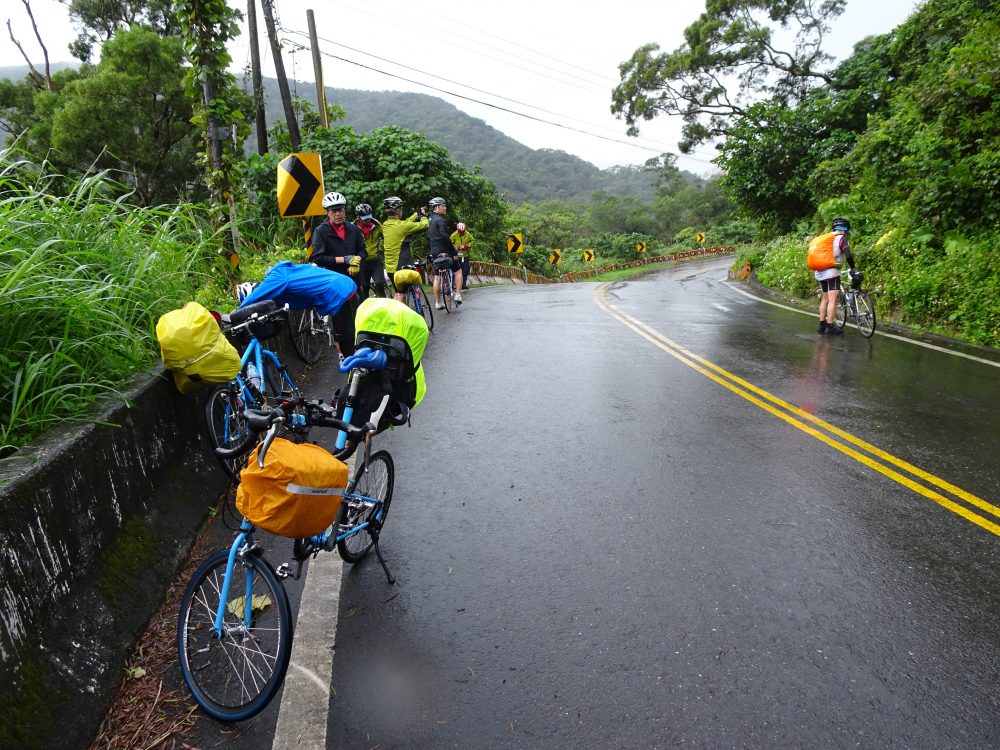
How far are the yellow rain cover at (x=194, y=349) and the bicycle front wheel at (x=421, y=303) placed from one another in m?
6.21

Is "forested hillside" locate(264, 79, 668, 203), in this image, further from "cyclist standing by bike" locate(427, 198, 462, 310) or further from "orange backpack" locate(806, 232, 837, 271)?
"orange backpack" locate(806, 232, 837, 271)

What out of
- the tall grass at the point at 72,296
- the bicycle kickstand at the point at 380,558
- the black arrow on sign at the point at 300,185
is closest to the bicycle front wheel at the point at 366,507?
the bicycle kickstand at the point at 380,558

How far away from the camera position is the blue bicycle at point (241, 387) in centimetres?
489

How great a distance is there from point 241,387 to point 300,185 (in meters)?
4.84

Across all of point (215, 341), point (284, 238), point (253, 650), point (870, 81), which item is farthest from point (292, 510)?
point (870, 81)

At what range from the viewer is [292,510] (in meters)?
2.78

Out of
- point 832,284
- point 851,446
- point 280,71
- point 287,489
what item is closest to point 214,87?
point 287,489

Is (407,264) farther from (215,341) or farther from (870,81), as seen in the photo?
(870,81)

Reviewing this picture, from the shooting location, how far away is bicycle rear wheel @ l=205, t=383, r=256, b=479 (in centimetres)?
496

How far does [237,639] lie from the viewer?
3.00 metres

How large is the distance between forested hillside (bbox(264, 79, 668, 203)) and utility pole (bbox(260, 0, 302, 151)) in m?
83.6

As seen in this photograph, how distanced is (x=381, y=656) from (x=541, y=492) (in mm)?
2034

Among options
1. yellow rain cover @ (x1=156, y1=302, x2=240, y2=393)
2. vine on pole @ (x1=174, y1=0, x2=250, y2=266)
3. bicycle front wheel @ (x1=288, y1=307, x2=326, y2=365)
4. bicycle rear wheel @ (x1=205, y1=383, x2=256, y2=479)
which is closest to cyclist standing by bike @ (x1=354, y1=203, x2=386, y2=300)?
bicycle front wheel @ (x1=288, y1=307, x2=326, y2=365)

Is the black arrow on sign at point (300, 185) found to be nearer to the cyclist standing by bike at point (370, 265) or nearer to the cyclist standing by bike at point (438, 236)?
the cyclist standing by bike at point (370, 265)
